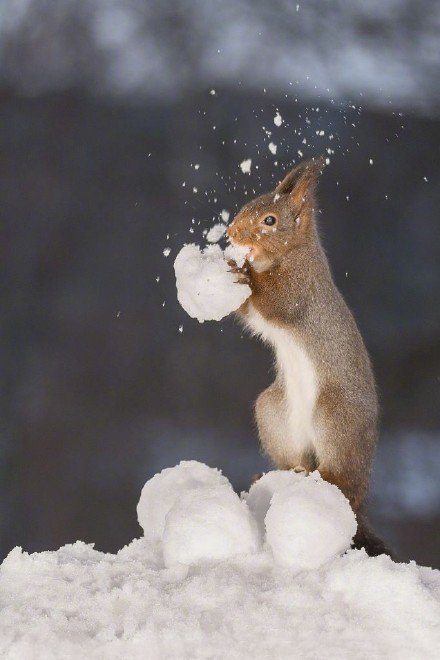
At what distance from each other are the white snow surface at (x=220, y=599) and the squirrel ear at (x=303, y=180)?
610 millimetres

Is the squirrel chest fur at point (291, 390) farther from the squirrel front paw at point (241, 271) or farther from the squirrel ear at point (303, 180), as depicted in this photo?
the squirrel ear at point (303, 180)

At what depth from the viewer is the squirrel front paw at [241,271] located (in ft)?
5.39

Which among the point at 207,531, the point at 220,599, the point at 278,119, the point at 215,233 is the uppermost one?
the point at 278,119

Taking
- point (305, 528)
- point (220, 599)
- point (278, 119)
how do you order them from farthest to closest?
1. point (278, 119)
2. point (305, 528)
3. point (220, 599)

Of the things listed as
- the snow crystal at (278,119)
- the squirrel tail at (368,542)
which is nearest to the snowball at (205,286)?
the squirrel tail at (368,542)

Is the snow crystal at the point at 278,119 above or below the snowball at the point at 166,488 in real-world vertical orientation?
above

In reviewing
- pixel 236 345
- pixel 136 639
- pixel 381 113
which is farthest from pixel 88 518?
pixel 136 639

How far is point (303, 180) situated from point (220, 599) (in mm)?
871

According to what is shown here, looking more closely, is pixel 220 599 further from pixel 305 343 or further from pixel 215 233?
pixel 215 233

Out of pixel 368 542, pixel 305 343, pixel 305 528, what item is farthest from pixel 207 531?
pixel 305 343

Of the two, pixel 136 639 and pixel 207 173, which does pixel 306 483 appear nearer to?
pixel 136 639

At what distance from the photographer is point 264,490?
153 cm

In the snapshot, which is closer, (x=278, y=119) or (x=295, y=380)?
(x=295, y=380)

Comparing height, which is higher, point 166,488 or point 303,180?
point 303,180
